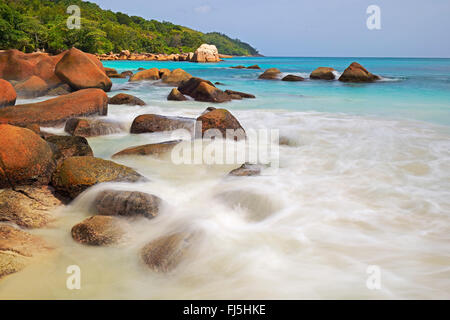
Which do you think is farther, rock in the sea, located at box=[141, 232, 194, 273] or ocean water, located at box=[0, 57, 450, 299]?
rock in the sea, located at box=[141, 232, 194, 273]

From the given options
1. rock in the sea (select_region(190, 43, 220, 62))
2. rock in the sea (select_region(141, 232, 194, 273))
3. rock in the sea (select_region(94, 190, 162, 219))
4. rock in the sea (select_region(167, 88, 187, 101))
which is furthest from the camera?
rock in the sea (select_region(190, 43, 220, 62))

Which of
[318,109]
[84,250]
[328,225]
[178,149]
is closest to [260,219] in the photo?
[328,225]

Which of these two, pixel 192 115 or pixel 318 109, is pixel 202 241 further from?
pixel 318 109

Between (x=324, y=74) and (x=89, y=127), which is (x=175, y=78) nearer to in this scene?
(x=324, y=74)

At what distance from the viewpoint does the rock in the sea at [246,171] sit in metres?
4.25

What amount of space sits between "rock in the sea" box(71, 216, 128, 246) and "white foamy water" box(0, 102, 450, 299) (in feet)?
0.23

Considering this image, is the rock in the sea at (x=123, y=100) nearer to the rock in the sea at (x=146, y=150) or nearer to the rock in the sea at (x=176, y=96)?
the rock in the sea at (x=176, y=96)

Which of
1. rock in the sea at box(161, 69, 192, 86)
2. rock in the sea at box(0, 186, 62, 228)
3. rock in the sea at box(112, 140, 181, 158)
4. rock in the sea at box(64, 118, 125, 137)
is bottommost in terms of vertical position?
rock in the sea at box(0, 186, 62, 228)

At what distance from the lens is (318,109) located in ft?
35.0

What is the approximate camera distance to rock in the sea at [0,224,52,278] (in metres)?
2.36

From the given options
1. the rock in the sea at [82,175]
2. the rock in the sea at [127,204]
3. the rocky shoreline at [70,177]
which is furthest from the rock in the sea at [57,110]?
the rock in the sea at [127,204]

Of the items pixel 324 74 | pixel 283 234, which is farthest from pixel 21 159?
pixel 324 74

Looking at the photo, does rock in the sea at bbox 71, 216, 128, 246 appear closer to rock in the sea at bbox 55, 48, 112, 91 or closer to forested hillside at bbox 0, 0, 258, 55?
rock in the sea at bbox 55, 48, 112, 91

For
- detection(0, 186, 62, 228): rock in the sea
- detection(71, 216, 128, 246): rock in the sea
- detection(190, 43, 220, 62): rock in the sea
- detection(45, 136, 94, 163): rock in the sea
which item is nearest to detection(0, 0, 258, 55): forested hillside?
detection(190, 43, 220, 62): rock in the sea
